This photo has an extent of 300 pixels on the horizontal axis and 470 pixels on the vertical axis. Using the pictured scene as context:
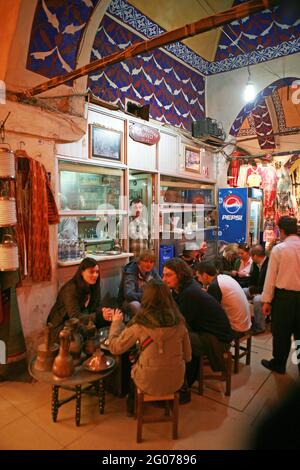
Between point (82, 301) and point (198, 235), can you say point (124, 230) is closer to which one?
point (82, 301)

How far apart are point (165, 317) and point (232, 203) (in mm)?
5584

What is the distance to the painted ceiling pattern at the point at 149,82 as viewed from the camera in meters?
5.21

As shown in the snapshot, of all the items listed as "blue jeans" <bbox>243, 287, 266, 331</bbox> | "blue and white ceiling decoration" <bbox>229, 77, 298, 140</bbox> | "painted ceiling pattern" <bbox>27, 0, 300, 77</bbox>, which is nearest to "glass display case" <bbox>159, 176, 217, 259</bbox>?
"blue and white ceiling decoration" <bbox>229, 77, 298, 140</bbox>

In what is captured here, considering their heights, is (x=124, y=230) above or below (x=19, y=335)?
above

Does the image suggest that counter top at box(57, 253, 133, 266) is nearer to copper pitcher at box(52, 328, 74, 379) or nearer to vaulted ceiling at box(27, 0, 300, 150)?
copper pitcher at box(52, 328, 74, 379)

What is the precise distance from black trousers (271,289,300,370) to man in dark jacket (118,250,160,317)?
1.64 metres

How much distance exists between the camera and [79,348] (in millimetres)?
2746

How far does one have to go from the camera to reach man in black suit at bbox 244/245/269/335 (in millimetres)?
4715

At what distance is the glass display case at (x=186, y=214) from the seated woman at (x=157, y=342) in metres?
3.62

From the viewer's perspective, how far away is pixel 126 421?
107 inches

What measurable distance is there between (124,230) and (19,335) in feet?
7.50

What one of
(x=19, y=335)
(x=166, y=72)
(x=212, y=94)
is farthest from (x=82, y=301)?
(x=212, y=94)

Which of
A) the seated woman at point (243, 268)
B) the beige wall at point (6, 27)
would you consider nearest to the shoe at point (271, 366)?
the seated woman at point (243, 268)

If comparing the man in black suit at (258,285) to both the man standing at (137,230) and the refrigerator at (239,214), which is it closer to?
the man standing at (137,230)
